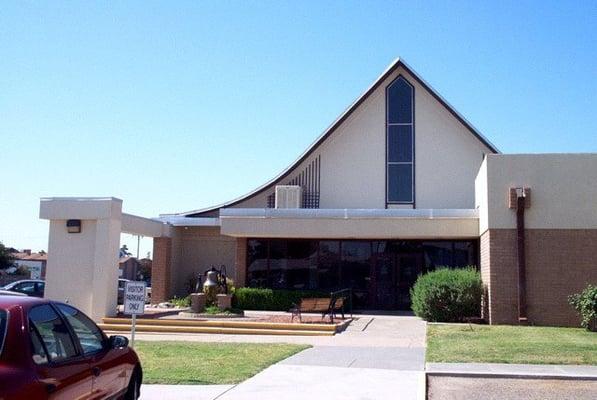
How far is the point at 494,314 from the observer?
62.7 feet

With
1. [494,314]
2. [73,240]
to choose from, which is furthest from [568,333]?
[73,240]

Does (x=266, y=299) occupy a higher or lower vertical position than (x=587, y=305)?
lower

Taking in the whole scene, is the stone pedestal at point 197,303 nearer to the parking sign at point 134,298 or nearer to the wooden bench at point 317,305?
the wooden bench at point 317,305

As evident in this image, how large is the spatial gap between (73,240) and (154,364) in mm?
10934

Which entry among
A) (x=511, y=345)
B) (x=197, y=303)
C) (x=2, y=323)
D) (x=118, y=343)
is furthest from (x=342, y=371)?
(x=197, y=303)

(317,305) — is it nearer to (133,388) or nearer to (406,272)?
(406,272)

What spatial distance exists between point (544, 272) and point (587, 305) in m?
1.96

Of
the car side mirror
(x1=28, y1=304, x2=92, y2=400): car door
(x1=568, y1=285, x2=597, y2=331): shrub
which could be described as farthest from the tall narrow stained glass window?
(x1=28, y1=304, x2=92, y2=400): car door

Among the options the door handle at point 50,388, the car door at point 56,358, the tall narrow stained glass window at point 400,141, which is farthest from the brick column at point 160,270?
the door handle at point 50,388

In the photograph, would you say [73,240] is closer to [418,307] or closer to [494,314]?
[418,307]

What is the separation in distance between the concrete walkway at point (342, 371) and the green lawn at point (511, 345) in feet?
1.62

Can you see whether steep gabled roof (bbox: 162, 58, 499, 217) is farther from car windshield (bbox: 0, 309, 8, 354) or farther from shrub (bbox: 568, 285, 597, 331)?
car windshield (bbox: 0, 309, 8, 354)

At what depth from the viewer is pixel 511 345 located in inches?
552

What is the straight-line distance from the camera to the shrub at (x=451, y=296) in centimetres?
1986
